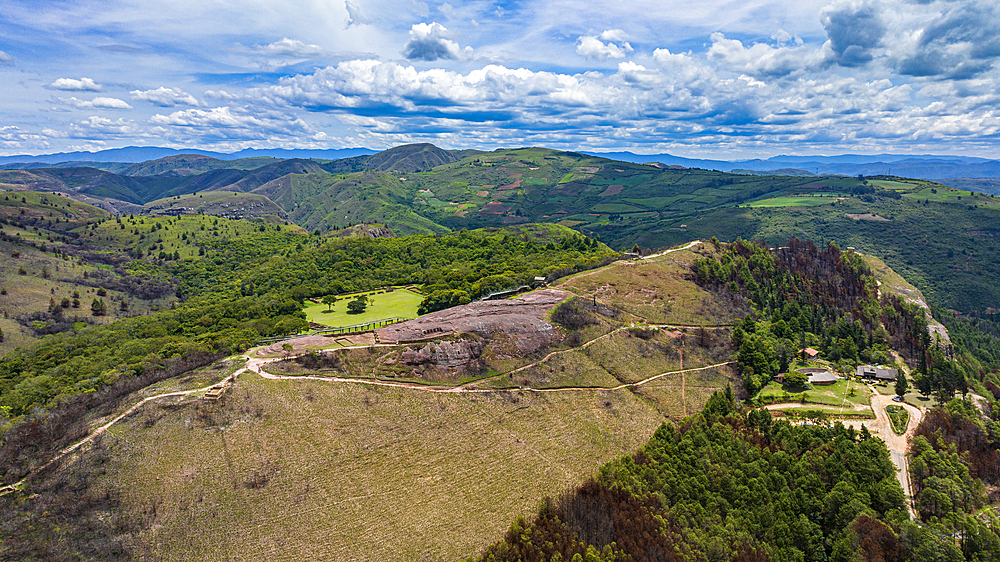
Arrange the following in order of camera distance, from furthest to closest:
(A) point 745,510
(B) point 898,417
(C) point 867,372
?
(C) point 867,372 < (B) point 898,417 < (A) point 745,510

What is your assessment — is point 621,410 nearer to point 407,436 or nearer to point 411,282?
point 407,436

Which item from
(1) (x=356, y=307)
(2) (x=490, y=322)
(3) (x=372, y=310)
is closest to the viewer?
(2) (x=490, y=322)

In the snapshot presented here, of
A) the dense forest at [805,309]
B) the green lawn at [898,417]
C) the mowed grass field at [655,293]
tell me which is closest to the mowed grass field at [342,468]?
the green lawn at [898,417]

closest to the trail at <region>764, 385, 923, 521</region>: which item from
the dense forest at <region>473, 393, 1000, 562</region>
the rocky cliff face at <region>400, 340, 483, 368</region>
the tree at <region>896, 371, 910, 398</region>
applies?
the tree at <region>896, 371, 910, 398</region>

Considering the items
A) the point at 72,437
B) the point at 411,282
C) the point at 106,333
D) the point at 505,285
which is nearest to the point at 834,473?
Result: the point at 505,285

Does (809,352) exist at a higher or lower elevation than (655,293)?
lower

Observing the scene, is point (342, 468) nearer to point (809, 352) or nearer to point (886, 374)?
point (809, 352)

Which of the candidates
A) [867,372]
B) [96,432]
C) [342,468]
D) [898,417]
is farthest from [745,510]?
[96,432]
